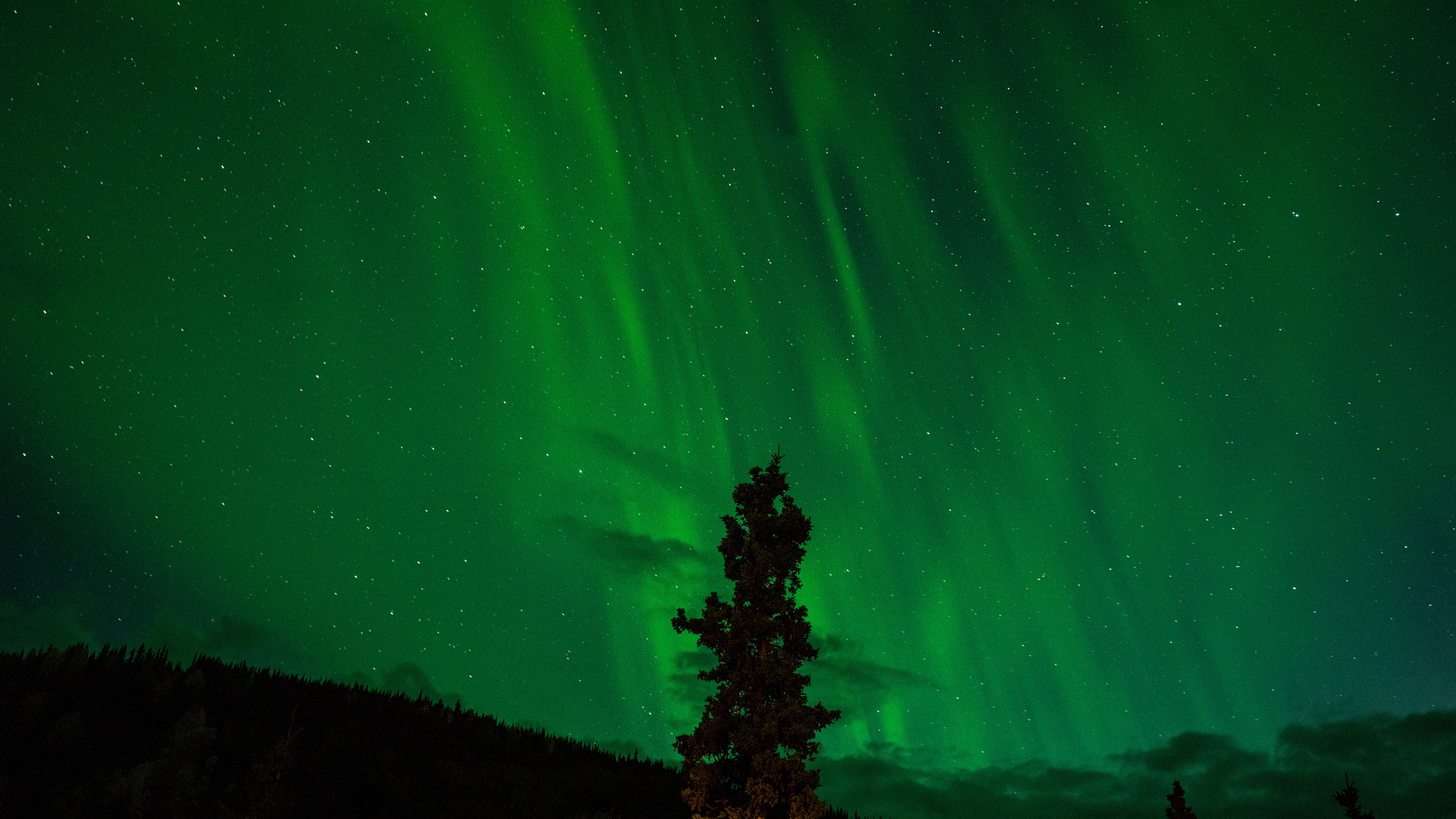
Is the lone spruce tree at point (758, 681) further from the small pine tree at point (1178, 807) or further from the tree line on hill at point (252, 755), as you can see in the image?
the small pine tree at point (1178, 807)

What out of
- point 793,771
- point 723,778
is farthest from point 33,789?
point 793,771

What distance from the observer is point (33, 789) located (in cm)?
1700

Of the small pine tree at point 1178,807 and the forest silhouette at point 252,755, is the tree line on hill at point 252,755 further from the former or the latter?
the small pine tree at point 1178,807

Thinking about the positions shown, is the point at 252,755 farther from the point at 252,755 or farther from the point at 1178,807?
the point at 1178,807

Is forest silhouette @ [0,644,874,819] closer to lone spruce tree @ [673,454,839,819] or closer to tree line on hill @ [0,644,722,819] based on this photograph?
tree line on hill @ [0,644,722,819]

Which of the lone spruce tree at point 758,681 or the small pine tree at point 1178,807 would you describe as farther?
the small pine tree at point 1178,807

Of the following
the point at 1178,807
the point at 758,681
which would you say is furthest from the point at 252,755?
the point at 1178,807

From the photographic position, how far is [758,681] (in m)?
17.7

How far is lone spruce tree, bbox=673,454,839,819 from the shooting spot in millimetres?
16750

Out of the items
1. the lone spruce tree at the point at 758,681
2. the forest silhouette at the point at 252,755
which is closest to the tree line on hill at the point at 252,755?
the forest silhouette at the point at 252,755

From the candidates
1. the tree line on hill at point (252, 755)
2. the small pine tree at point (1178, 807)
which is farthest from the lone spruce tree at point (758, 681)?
the small pine tree at point (1178, 807)

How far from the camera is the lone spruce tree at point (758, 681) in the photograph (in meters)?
16.8

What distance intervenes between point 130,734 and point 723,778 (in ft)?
54.6

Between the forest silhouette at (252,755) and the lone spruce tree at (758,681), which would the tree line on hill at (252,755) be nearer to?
the forest silhouette at (252,755)
